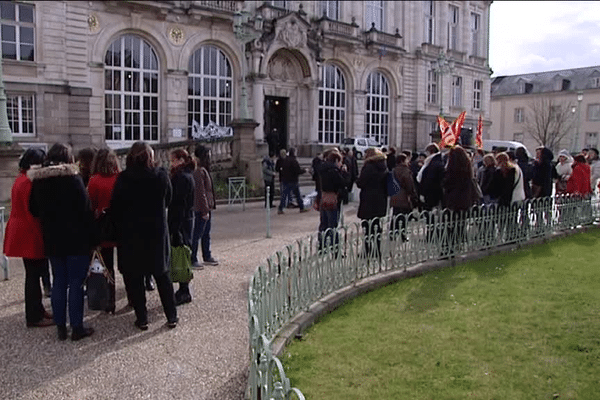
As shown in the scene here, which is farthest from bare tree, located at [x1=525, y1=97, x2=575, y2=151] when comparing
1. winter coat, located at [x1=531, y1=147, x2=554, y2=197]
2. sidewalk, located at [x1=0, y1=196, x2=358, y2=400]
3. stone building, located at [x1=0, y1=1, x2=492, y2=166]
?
sidewalk, located at [x1=0, y1=196, x2=358, y2=400]

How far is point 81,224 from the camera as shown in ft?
17.5

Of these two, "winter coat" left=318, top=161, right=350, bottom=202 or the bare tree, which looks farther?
the bare tree

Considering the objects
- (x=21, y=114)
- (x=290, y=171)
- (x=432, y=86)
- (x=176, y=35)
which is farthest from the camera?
(x=432, y=86)

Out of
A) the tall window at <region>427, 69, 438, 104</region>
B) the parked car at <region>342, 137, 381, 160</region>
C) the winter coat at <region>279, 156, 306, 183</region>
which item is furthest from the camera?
the tall window at <region>427, 69, 438, 104</region>

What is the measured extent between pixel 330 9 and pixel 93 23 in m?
13.2

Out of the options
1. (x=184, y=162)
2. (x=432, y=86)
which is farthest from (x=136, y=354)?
(x=432, y=86)

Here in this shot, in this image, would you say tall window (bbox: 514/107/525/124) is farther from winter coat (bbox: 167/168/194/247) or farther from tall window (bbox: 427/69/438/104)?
winter coat (bbox: 167/168/194/247)

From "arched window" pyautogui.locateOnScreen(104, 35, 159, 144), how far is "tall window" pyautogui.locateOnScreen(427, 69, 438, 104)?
18.6 m

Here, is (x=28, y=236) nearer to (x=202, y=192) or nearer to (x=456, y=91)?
(x=202, y=192)

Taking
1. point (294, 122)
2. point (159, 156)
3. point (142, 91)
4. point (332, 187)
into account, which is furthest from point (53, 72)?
point (332, 187)

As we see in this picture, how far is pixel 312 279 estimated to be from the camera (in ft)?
20.2

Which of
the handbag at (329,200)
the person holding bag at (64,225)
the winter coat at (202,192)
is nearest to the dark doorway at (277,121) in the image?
the handbag at (329,200)

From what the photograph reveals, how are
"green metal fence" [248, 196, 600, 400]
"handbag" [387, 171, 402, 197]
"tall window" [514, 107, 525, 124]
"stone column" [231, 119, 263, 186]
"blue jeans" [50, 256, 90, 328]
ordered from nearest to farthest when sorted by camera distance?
1. "green metal fence" [248, 196, 600, 400]
2. "blue jeans" [50, 256, 90, 328]
3. "handbag" [387, 171, 402, 197]
4. "stone column" [231, 119, 263, 186]
5. "tall window" [514, 107, 525, 124]

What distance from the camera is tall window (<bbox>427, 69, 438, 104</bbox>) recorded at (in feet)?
118
